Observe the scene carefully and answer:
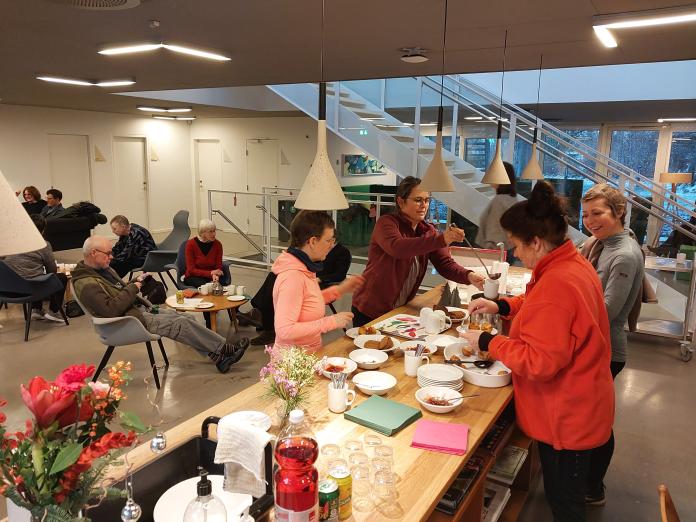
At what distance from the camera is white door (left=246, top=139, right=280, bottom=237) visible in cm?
1141

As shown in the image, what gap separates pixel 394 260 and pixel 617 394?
2427 millimetres

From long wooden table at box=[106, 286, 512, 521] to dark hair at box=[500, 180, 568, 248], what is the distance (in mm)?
701

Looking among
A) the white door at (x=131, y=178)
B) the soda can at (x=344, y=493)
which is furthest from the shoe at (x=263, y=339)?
the white door at (x=131, y=178)

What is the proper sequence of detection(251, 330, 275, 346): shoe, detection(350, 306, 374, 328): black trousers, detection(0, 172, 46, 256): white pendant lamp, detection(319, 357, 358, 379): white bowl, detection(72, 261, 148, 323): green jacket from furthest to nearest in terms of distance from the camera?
detection(251, 330, 275, 346): shoe → detection(72, 261, 148, 323): green jacket → detection(350, 306, 374, 328): black trousers → detection(319, 357, 358, 379): white bowl → detection(0, 172, 46, 256): white pendant lamp

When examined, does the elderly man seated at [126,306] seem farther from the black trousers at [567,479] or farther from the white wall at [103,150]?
the white wall at [103,150]

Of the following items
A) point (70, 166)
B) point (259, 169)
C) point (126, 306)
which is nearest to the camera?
point (126, 306)

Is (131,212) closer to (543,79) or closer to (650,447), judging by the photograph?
(543,79)

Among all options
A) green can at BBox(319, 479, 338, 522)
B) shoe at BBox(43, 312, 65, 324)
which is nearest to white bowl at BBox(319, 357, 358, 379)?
green can at BBox(319, 479, 338, 522)

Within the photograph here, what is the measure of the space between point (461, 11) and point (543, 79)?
17.3 ft

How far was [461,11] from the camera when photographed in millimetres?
2975

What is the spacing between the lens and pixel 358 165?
12016 mm

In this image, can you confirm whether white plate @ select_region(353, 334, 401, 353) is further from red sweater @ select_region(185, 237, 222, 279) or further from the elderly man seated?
red sweater @ select_region(185, 237, 222, 279)

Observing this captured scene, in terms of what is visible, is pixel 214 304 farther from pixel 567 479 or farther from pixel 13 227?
pixel 13 227

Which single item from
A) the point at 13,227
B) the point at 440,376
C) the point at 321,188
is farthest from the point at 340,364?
the point at 13,227
